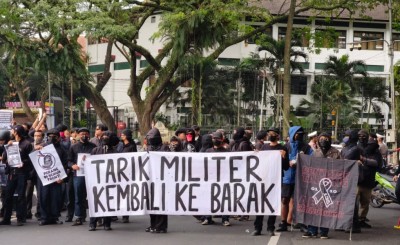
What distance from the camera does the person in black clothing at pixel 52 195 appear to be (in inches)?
482

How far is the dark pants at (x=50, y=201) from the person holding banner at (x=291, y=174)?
397 cm

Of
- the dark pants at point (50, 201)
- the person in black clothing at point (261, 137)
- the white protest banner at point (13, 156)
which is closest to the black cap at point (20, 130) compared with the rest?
the white protest banner at point (13, 156)

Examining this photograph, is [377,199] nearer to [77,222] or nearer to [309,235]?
[309,235]

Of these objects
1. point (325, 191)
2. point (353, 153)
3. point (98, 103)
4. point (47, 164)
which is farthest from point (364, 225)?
point (98, 103)

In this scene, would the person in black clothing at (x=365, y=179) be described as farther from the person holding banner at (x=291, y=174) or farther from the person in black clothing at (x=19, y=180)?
the person in black clothing at (x=19, y=180)

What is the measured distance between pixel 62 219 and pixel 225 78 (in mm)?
30062

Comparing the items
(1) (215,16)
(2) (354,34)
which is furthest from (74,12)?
(2) (354,34)

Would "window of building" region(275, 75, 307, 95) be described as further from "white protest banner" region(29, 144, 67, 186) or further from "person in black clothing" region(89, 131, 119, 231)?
"person in black clothing" region(89, 131, 119, 231)

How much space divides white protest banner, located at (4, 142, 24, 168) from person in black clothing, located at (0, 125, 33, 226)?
0.25 feet

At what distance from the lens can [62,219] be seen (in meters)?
13.2

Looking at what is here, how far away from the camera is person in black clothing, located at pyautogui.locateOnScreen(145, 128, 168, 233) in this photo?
1130cm

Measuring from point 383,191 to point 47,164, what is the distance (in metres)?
7.84

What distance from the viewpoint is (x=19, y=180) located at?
12312 millimetres

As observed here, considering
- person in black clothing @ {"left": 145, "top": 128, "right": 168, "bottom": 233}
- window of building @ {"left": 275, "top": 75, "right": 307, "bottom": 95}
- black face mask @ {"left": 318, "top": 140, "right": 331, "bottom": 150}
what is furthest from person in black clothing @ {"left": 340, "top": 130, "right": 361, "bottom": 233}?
window of building @ {"left": 275, "top": 75, "right": 307, "bottom": 95}
